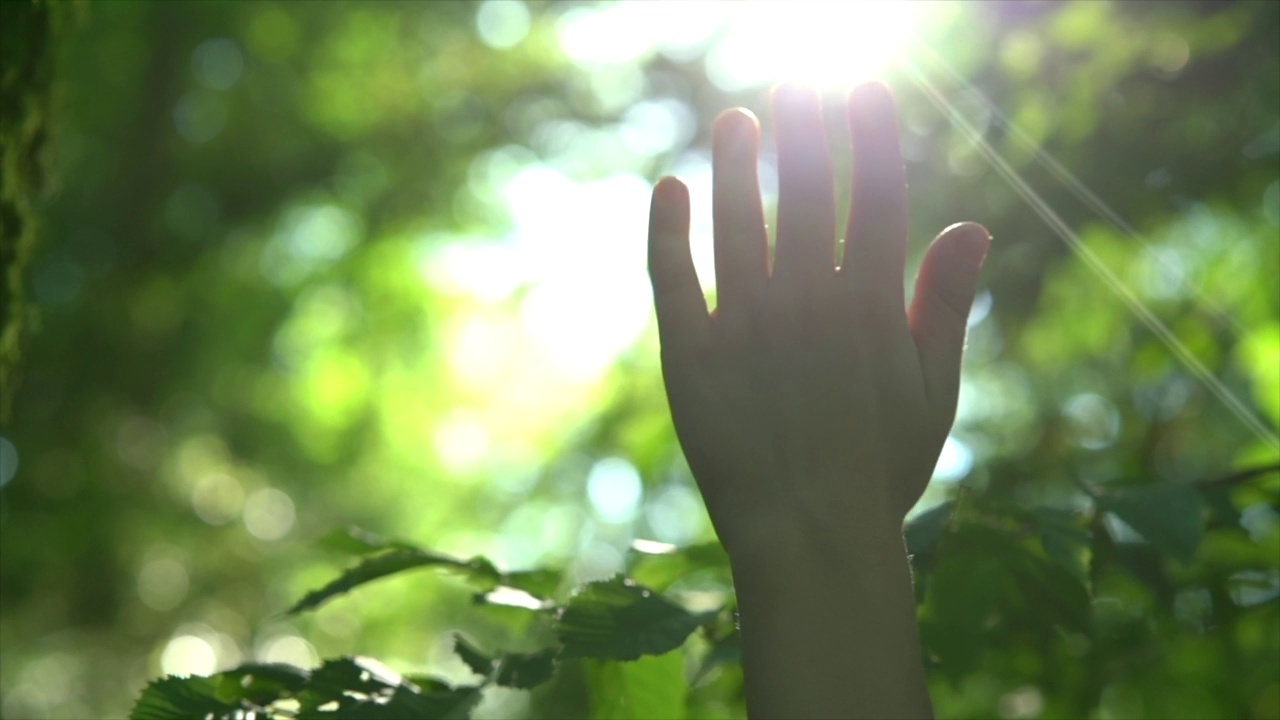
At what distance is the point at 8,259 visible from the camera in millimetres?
1805

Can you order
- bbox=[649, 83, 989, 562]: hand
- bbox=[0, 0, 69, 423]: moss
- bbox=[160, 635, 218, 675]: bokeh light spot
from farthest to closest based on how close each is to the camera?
bbox=[160, 635, 218, 675]: bokeh light spot
bbox=[0, 0, 69, 423]: moss
bbox=[649, 83, 989, 562]: hand

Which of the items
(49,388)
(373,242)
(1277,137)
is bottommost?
(1277,137)

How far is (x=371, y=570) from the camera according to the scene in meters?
1.26

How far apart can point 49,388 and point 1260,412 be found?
776cm

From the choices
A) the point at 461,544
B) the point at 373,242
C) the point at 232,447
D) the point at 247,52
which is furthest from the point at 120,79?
the point at 461,544

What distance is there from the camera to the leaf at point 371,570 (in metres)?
1.24

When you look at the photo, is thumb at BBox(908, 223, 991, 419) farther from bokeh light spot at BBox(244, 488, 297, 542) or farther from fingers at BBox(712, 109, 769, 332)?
bokeh light spot at BBox(244, 488, 297, 542)

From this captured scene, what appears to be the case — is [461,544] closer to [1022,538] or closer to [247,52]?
[247,52]

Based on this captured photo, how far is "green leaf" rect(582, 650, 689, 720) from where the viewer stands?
4.16ft

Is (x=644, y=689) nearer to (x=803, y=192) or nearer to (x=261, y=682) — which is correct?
(x=261, y=682)

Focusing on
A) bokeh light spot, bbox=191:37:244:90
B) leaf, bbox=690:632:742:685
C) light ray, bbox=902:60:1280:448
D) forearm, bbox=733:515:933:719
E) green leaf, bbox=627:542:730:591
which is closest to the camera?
forearm, bbox=733:515:933:719

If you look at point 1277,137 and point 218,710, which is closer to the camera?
point 218,710

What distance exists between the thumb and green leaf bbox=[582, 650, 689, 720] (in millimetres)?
500

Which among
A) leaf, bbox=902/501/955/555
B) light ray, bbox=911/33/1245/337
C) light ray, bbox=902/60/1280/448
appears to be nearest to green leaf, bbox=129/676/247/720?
leaf, bbox=902/501/955/555
